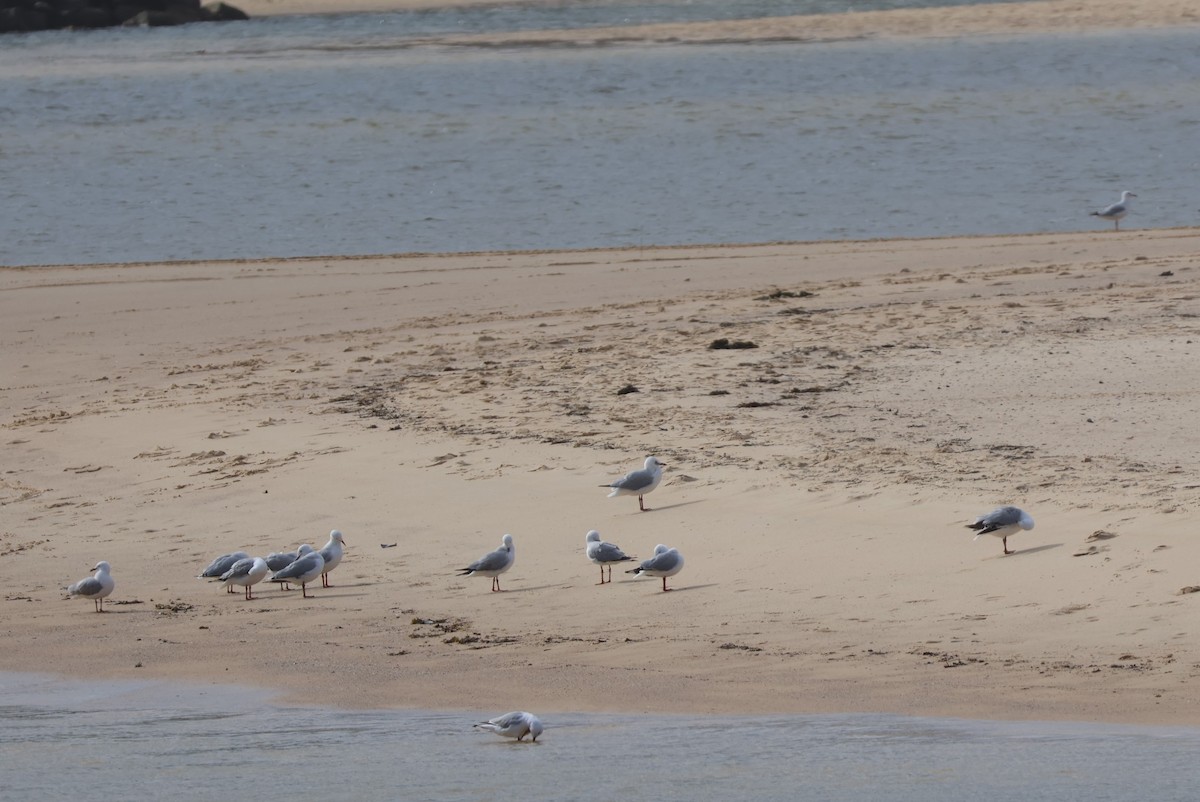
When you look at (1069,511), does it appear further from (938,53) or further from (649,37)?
(649,37)

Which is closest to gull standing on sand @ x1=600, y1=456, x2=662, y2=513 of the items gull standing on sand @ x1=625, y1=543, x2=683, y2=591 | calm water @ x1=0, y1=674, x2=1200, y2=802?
gull standing on sand @ x1=625, y1=543, x2=683, y2=591

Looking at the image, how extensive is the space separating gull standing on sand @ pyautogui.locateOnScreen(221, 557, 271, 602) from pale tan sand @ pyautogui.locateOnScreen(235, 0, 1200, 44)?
51192 millimetres

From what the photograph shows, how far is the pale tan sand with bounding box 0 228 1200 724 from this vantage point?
25.4 feet

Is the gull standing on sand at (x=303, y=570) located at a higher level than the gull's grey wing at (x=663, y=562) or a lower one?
lower

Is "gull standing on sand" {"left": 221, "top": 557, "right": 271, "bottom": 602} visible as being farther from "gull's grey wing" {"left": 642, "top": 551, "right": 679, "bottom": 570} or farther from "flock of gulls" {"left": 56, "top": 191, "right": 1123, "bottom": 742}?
"gull's grey wing" {"left": 642, "top": 551, "right": 679, "bottom": 570}

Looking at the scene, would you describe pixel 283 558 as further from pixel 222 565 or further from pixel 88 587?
pixel 88 587

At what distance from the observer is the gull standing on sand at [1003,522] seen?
8375mm

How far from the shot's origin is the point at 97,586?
8.95 m

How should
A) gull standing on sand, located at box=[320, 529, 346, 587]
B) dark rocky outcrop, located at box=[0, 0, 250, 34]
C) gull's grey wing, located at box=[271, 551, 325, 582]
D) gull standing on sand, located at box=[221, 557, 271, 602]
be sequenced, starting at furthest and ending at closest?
dark rocky outcrop, located at box=[0, 0, 250, 34]
gull standing on sand, located at box=[320, 529, 346, 587]
gull standing on sand, located at box=[221, 557, 271, 602]
gull's grey wing, located at box=[271, 551, 325, 582]

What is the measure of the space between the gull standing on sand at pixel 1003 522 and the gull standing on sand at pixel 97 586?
420 centimetres

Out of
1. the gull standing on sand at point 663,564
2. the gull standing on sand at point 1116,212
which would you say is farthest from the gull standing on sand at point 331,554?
the gull standing on sand at point 1116,212

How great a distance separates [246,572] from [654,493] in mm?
2395

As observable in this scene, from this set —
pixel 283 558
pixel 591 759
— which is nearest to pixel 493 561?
pixel 283 558

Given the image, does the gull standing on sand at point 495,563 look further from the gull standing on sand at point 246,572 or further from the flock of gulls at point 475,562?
the gull standing on sand at point 246,572
